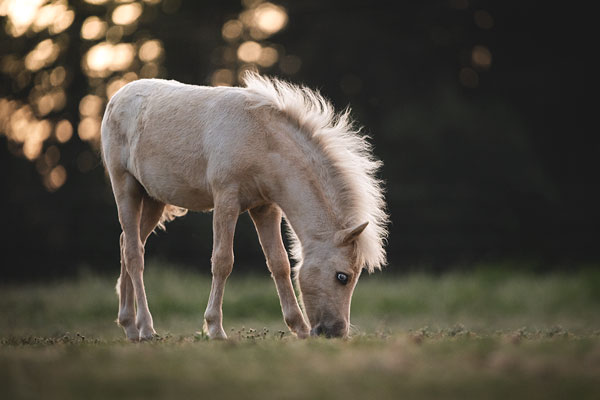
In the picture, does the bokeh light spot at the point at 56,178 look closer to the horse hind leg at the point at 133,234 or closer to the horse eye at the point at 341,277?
the horse hind leg at the point at 133,234

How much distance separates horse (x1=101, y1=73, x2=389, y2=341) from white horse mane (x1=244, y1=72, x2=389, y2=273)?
0.03 ft

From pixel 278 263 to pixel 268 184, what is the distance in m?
0.95

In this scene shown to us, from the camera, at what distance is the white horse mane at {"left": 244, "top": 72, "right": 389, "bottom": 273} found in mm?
6828

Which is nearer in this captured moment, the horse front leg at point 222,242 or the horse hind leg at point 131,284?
the horse front leg at point 222,242

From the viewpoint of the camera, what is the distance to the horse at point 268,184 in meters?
6.76

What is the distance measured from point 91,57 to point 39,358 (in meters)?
17.9

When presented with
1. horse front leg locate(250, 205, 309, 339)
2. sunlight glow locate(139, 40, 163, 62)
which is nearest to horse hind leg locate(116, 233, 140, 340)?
horse front leg locate(250, 205, 309, 339)

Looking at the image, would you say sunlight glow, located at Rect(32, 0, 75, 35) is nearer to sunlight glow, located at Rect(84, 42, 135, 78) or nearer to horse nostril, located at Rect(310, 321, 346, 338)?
sunlight glow, located at Rect(84, 42, 135, 78)

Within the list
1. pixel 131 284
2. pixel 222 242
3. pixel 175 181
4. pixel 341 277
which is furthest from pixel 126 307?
pixel 341 277

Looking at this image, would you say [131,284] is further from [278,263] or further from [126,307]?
[278,263]

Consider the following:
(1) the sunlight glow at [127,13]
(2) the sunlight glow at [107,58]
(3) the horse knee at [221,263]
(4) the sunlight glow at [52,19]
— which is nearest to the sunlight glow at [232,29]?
(1) the sunlight glow at [127,13]

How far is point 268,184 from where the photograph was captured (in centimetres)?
698

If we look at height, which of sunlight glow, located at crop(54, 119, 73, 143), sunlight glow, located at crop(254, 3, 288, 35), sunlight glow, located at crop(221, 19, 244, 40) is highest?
sunlight glow, located at crop(254, 3, 288, 35)

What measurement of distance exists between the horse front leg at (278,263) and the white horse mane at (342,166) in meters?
0.35
